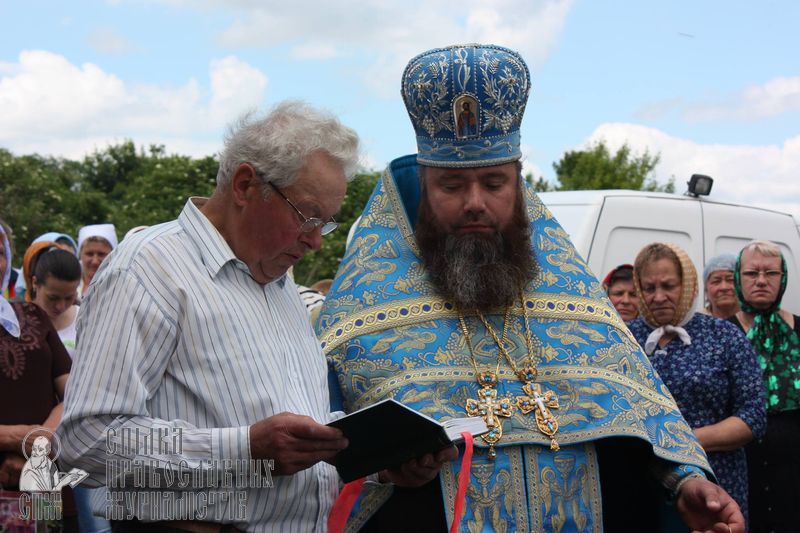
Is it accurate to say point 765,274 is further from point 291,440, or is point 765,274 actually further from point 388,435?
point 291,440

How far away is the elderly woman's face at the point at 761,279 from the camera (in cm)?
630

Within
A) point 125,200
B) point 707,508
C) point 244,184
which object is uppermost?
point 125,200

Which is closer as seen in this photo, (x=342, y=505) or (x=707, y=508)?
(x=342, y=505)

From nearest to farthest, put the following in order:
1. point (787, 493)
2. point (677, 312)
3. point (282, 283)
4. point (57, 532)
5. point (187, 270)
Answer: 1. point (187, 270)
2. point (282, 283)
3. point (57, 532)
4. point (677, 312)
5. point (787, 493)

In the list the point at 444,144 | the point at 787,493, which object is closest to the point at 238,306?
the point at 444,144

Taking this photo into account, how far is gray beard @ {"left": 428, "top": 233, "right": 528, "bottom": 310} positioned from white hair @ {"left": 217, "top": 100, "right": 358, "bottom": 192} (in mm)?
797

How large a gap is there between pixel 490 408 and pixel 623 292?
3.46 metres

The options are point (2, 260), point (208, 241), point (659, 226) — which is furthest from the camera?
point (659, 226)

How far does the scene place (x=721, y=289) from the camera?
7.24 meters

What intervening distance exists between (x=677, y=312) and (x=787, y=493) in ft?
4.62

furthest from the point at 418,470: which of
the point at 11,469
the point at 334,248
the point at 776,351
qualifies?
the point at 334,248

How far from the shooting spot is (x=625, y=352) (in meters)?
3.87

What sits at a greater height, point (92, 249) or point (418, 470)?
point (92, 249)

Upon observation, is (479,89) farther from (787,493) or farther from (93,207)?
(93,207)
